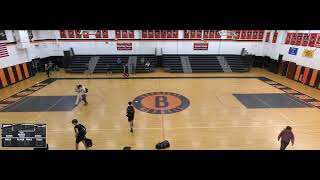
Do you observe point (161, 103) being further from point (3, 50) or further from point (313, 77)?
point (3, 50)

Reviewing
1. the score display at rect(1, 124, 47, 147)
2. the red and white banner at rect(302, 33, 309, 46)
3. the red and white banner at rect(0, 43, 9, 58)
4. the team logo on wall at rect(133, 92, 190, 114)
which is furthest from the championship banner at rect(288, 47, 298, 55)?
the red and white banner at rect(0, 43, 9, 58)

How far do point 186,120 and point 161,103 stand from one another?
7.59 feet

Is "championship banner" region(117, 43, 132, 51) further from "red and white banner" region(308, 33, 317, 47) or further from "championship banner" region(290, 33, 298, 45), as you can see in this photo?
"red and white banner" region(308, 33, 317, 47)

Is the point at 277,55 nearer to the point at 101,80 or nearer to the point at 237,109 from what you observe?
the point at 237,109

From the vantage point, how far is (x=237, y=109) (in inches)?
418

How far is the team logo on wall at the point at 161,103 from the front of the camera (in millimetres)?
10531

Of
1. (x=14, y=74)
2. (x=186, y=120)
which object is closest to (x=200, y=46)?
(x=186, y=120)

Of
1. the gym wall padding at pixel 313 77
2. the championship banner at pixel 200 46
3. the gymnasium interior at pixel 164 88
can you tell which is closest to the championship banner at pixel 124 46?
the gymnasium interior at pixel 164 88

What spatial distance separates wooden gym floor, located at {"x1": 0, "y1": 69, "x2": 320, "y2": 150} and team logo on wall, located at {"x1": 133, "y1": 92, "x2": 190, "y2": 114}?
403 mm

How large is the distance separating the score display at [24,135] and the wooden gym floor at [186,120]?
73.0 inches

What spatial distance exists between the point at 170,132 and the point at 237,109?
4.22 m

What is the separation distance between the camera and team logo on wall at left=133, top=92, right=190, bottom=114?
10.5 meters
